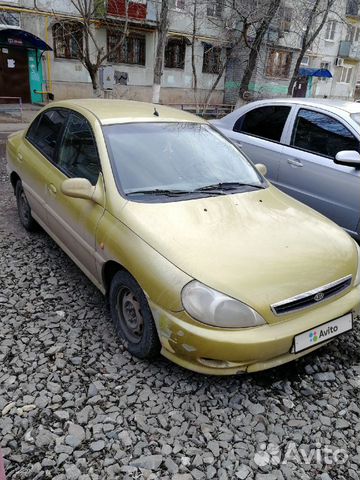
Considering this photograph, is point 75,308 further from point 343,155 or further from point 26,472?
point 343,155

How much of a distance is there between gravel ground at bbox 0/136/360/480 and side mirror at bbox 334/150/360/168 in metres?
1.79

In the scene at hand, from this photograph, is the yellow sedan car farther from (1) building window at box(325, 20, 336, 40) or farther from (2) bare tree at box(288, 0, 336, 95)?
(1) building window at box(325, 20, 336, 40)

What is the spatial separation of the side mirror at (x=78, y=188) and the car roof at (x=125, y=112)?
64cm

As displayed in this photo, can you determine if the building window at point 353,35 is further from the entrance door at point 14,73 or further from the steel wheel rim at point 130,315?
the steel wheel rim at point 130,315

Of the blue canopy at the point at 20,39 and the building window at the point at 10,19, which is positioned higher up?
the building window at the point at 10,19

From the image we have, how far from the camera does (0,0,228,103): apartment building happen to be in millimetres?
17156

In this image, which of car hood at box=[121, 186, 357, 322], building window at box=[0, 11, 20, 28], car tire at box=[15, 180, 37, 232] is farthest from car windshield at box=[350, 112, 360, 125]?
building window at box=[0, 11, 20, 28]

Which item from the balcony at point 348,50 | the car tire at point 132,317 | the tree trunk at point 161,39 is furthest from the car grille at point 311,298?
the balcony at point 348,50

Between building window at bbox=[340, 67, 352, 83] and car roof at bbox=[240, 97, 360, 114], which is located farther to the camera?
building window at bbox=[340, 67, 352, 83]

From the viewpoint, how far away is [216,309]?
7.36 feet

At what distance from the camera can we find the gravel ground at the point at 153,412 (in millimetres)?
2096

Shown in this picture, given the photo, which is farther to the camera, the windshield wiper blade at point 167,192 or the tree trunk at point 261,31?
the tree trunk at point 261,31

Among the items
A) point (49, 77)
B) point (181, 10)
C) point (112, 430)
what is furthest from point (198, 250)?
point (181, 10)

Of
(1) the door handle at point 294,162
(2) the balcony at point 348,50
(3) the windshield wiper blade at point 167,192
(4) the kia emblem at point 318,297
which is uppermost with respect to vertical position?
(2) the balcony at point 348,50
